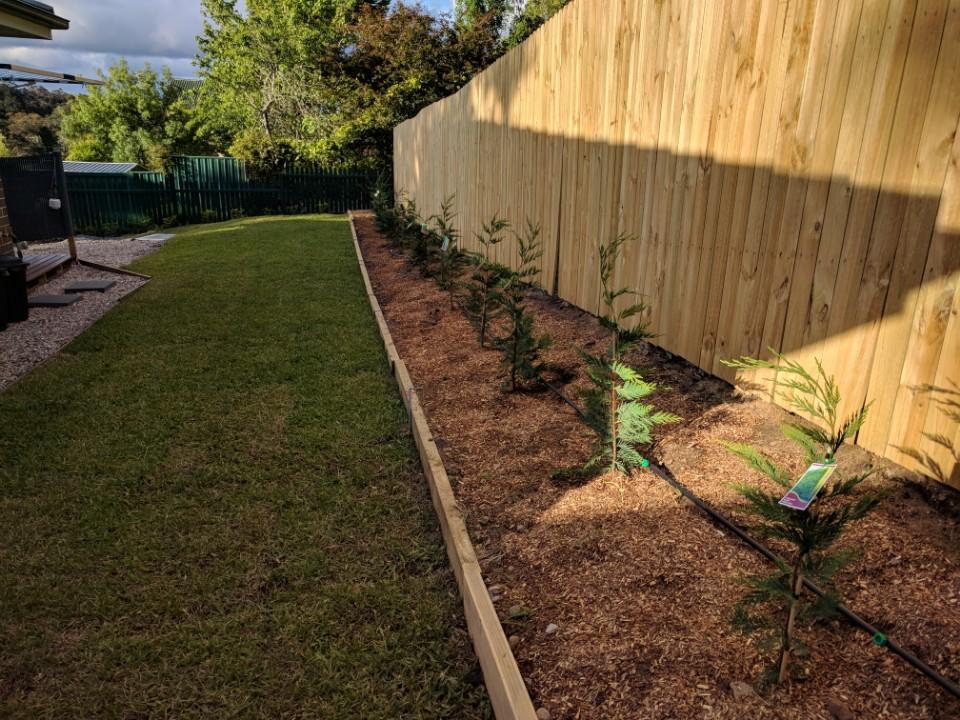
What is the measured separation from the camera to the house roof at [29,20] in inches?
275

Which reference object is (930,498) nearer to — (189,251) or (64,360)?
(64,360)

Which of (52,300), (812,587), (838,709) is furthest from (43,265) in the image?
(838,709)

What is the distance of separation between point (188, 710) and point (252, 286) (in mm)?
7034

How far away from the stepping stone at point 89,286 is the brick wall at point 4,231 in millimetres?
889

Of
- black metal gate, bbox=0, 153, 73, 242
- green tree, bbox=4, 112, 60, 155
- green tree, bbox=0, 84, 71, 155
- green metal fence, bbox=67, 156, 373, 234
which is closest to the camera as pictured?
black metal gate, bbox=0, 153, 73, 242

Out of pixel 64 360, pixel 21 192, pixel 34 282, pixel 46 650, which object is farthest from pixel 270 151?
pixel 46 650

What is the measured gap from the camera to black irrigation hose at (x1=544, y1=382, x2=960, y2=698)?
1769 millimetres

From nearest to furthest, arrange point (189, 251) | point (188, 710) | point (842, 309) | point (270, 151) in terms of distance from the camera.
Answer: point (188, 710)
point (842, 309)
point (189, 251)
point (270, 151)

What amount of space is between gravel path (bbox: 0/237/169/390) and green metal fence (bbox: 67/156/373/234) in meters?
7.55

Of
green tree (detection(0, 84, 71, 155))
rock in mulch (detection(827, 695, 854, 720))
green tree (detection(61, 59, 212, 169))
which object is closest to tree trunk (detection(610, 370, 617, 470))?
rock in mulch (detection(827, 695, 854, 720))

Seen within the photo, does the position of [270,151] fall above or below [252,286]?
above

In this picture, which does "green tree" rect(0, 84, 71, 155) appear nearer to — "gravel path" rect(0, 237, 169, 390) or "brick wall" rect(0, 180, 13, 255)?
"brick wall" rect(0, 180, 13, 255)

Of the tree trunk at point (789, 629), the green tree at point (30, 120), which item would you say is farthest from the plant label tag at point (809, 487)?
the green tree at point (30, 120)

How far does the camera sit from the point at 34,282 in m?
8.20
